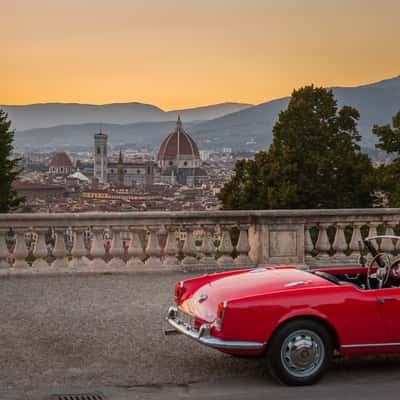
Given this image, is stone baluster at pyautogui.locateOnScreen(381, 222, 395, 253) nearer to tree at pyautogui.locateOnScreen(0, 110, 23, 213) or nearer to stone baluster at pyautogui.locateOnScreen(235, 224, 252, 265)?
stone baluster at pyautogui.locateOnScreen(235, 224, 252, 265)

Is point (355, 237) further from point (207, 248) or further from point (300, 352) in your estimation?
point (300, 352)

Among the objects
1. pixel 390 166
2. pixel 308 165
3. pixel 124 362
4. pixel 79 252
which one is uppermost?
pixel 308 165

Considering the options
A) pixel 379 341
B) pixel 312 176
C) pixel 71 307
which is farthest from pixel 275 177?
pixel 379 341

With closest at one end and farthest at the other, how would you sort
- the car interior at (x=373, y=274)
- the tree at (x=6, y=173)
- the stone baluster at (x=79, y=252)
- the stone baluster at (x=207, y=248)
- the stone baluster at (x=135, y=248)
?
the car interior at (x=373, y=274) → the stone baluster at (x=79, y=252) → the stone baluster at (x=135, y=248) → the stone baluster at (x=207, y=248) → the tree at (x=6, y=173)

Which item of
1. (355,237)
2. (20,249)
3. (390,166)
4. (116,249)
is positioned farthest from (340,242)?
(390,166)

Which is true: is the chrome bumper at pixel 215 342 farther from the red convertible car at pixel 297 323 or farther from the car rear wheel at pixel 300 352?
the car rear wheel at pixel 300 352

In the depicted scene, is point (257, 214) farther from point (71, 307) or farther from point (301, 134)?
point (301, 134)

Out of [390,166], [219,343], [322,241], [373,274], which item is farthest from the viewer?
[390,166]

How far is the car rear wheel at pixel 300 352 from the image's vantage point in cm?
625

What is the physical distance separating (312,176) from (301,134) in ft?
8.57

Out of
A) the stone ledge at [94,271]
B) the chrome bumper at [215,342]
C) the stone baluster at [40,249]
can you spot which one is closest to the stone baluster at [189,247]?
the stone ledge at [94,271]

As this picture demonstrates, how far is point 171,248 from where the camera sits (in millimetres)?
11961

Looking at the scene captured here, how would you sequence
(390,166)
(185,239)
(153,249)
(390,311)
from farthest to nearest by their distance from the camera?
(390,166), (185,239), (153,249), (390,311)

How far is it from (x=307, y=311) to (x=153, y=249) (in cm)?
593
